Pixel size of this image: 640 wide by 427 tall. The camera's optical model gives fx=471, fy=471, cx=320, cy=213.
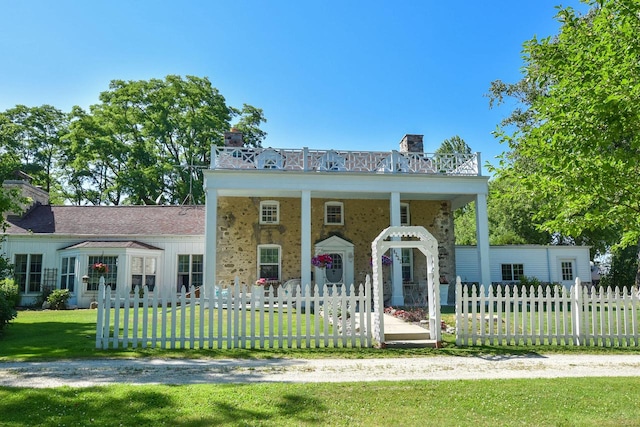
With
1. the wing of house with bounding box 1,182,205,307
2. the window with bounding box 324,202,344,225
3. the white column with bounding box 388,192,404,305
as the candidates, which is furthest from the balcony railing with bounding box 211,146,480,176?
the wing of house with bounding box 1,182,205,307

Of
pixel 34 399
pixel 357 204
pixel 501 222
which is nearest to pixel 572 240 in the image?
pixel 501 222

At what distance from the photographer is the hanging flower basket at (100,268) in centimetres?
1850

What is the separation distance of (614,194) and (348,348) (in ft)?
18.3

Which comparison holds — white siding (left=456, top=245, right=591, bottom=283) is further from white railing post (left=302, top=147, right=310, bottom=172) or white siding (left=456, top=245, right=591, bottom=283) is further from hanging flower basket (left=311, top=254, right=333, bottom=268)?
white railing post (left=302, top=147, right=310, bottom=172)

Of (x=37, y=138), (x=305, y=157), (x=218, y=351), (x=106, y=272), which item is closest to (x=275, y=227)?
(x=305, y=157)

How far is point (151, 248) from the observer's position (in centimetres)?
2014

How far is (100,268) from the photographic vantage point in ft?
60.8

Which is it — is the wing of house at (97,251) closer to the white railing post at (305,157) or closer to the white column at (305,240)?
the white column at (305,240)

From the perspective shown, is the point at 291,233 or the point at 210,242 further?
the point at 291,233

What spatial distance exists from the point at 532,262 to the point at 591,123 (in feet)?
56.3

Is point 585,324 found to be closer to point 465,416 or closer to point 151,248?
point 465,416

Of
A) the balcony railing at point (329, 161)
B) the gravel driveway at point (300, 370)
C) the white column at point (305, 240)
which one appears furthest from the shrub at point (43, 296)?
the gravel driveway at point (300, 370)

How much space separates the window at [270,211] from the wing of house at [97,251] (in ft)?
10.1

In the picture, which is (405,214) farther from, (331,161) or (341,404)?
(341,404)
